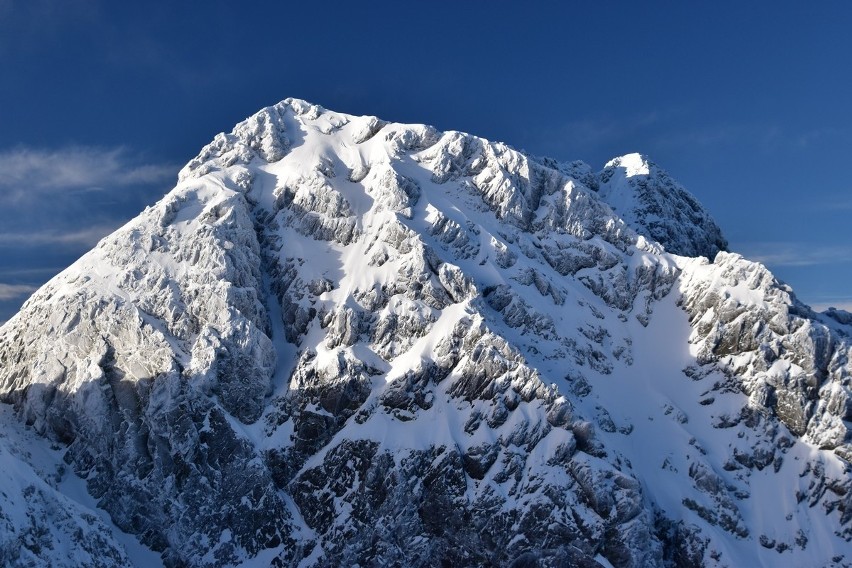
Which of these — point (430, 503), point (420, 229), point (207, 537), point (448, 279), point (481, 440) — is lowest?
point (207, 537)

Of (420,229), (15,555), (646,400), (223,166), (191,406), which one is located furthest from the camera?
(223,166)

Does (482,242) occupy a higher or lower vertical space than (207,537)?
higher

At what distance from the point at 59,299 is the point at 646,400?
4004 inches

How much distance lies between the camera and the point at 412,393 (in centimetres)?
13588

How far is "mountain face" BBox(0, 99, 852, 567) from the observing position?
12344cm

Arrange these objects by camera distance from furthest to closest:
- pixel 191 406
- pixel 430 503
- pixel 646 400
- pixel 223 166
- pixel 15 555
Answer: pixel 223 166 < pixel 646 400 < pixel 191 406 < pixel 430 503 < pixel 15 555

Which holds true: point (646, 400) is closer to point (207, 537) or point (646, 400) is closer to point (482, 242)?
point (482, 242)

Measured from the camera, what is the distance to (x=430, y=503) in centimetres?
12469

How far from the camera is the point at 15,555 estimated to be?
325 feet

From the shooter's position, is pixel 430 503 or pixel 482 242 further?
pixel 482 242

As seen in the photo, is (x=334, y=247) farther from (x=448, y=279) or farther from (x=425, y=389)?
(x=425, y=389)

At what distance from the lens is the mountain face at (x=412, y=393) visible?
4860 inches

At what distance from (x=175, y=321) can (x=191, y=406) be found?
16973 mm

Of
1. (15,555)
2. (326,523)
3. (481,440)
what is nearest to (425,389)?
(481,440)
